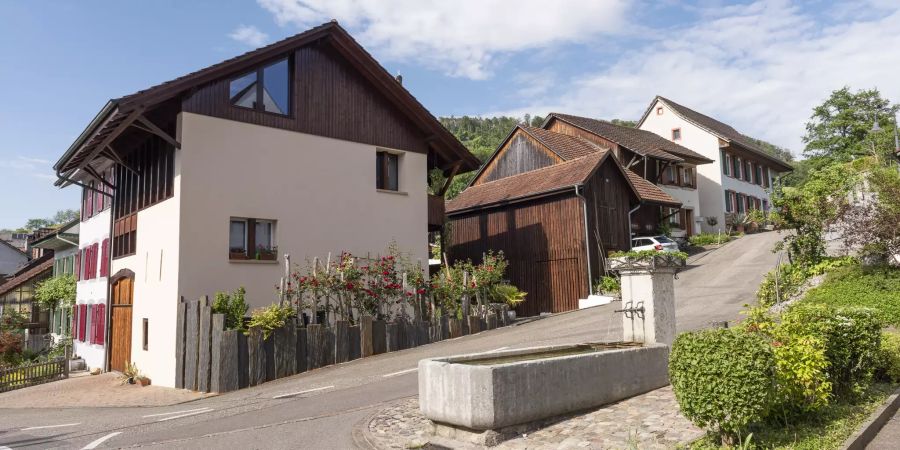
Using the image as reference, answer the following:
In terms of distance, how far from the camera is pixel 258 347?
1364 centimetres

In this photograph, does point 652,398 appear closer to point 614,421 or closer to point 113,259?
point 614,421

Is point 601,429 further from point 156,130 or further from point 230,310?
point 156,130

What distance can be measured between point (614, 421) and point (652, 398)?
1327 mm

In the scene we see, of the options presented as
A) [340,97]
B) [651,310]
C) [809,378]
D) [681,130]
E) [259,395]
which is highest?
[681,130]

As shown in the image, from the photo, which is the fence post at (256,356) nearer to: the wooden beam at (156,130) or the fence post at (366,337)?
the fence post at (366,337)

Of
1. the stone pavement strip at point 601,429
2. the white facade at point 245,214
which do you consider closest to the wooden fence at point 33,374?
the white facade at point 245,214

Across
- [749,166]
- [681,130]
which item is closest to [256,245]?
[681,130]

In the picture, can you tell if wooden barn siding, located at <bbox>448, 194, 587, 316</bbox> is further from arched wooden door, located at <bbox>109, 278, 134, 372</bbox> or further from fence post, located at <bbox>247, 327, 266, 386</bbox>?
arched wooden door, located at <bbox>109, 278, 134, 372</bbox>

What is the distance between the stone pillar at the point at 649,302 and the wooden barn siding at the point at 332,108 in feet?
38.7

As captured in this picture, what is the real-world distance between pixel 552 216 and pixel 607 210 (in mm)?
2402

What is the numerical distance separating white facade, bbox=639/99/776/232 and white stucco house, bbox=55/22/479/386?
23.7 metres

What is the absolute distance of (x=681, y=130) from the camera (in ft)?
136

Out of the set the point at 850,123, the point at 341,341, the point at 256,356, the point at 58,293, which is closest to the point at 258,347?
the point at 256,356

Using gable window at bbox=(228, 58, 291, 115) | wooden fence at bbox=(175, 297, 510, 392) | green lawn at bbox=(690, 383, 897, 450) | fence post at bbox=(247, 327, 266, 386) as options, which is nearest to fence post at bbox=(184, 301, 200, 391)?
wooden fence at bbox=(175, 297, 510, 392)
